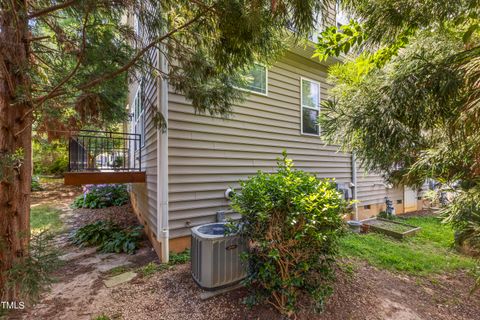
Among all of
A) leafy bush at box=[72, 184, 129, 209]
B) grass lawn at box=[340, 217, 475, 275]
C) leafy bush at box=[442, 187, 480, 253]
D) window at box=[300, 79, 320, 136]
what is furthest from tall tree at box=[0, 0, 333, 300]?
leafy bush at box=[72, 184, 129, 209]

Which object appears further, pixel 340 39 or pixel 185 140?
pixel 185 140

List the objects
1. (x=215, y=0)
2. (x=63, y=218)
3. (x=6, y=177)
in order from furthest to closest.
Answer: (x=63, y=218), (x=215, y=0), (x=6, y=177)

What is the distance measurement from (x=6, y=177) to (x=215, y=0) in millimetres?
2396

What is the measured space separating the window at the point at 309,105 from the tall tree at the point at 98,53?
328 cm

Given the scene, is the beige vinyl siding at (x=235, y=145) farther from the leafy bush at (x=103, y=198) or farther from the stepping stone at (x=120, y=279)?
the leafy bush at (x=103, y=198)

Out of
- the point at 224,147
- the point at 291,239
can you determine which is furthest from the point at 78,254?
the point at 291,239

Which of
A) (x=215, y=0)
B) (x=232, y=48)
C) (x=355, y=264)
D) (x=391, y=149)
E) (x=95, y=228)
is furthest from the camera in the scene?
(x=95, y=228)

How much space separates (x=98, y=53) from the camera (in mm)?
2383

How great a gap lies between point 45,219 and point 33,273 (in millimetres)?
6953

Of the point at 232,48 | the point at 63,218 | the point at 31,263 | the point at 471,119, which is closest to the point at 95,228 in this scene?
the point at 63,218

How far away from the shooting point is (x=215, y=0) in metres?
2.26

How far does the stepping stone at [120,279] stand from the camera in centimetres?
326

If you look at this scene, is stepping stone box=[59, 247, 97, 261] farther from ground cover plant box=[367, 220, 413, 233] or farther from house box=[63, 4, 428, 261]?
ground cover plant box=[367, 220, 413, 233]

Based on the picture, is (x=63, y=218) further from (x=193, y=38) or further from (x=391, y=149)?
(x=391, y=149)
